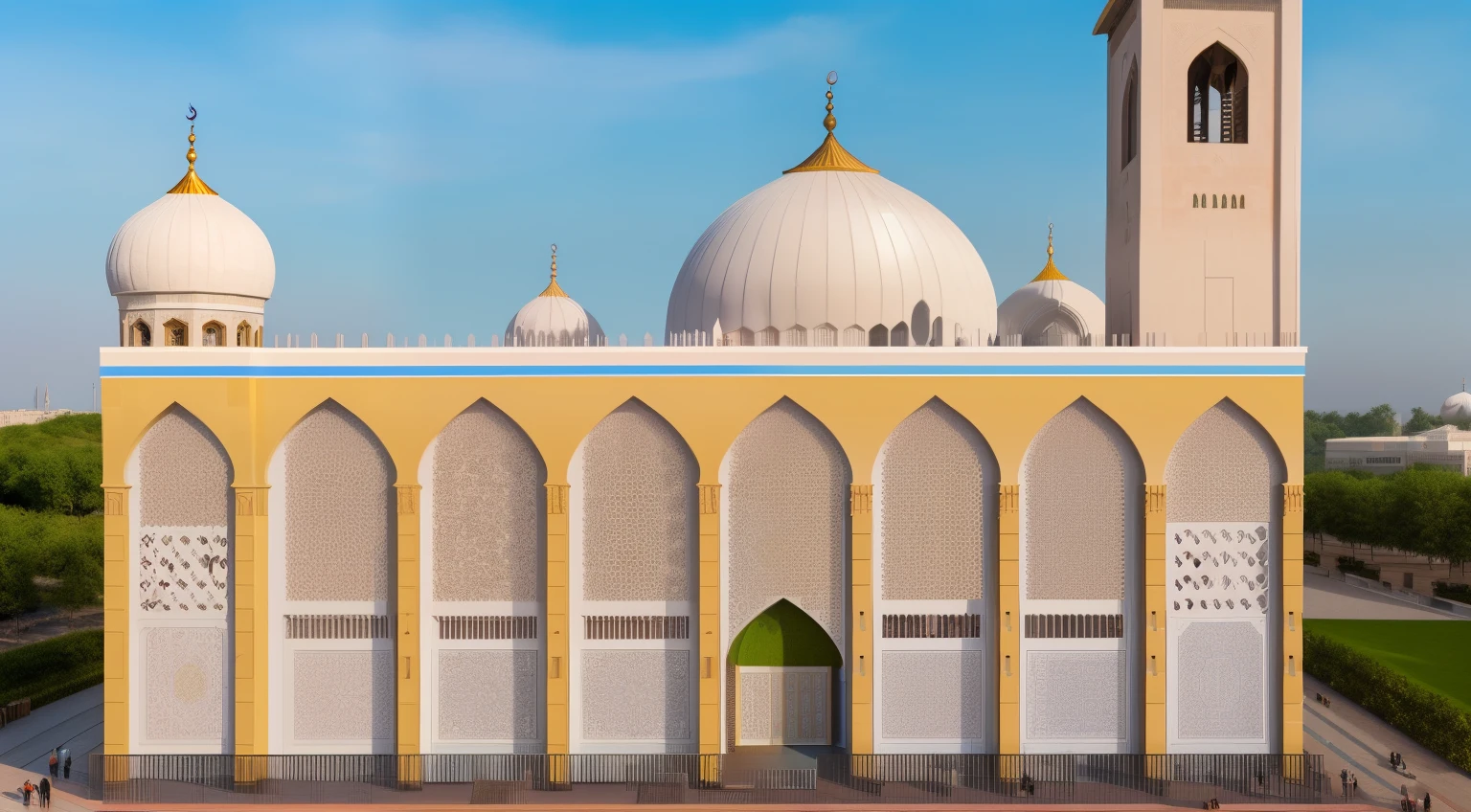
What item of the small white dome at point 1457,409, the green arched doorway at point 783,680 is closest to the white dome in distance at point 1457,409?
the small white dome at point 1457,409

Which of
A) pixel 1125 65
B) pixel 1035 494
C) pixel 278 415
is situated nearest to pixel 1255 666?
pixel 1035 494

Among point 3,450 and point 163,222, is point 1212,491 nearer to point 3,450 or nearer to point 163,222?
point 163,222

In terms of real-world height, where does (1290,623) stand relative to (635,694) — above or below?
above

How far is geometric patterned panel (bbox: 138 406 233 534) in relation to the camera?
53.8 ft

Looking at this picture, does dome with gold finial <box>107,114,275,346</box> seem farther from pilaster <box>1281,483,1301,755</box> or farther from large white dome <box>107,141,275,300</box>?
pilaster <box>1281,483,1301,755</box>

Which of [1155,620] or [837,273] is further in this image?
[837,273]

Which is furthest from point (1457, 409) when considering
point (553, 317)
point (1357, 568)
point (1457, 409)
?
point (553, 317)

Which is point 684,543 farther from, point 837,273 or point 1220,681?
point 1220,681

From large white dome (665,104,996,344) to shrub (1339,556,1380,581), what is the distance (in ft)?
83.8

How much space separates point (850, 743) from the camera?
16.3 m

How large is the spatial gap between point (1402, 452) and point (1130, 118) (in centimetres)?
4721

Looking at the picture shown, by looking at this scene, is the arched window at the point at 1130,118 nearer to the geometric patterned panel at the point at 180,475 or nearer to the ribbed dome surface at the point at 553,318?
the ribbed dome surface at the point at 553,318

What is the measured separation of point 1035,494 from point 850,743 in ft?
14.3

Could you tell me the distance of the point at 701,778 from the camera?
1603 cm
